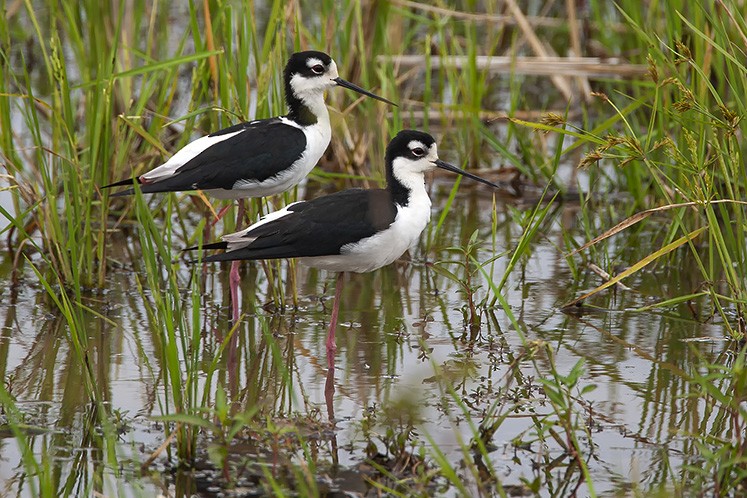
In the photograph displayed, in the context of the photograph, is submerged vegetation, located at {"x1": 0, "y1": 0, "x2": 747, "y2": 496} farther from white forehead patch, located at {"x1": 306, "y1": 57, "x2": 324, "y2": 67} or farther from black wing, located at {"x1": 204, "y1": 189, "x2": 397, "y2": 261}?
black wing, located at {"x1": 204, "y1": 189, "x2": 397, "y2": 261}

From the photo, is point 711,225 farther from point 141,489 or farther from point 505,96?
point 505,96

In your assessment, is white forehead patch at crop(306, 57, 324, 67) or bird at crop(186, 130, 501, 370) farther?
white forehead patch at crop(306, 57, 324, 67)

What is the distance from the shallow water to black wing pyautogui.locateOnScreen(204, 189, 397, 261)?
452mm

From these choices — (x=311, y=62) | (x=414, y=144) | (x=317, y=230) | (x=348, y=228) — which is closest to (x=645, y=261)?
(x=414, y=144)

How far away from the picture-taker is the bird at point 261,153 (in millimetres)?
5449

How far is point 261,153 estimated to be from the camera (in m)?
5.51

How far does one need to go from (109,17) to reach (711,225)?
4457 millimetres

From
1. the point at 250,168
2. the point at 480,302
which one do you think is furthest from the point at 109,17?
the point at 480,302

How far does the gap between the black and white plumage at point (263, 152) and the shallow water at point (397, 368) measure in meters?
0.63

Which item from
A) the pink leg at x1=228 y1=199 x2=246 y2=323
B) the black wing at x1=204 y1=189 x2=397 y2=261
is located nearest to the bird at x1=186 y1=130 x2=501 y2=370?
the black wing at x1=204 y1=189 x2=397 y2=261

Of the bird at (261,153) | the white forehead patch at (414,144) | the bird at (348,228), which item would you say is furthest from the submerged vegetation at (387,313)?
the white forehead patch at (414,144)

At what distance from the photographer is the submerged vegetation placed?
394 cm

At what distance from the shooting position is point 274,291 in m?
5.69

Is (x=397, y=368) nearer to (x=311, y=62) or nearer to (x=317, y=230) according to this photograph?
(x=317, y=230)
